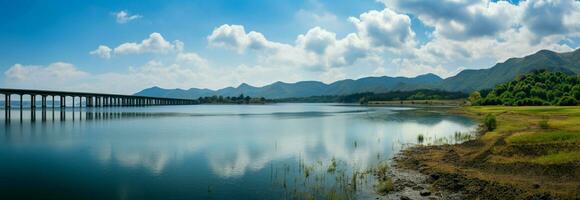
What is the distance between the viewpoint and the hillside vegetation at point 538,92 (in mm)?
→ 116719

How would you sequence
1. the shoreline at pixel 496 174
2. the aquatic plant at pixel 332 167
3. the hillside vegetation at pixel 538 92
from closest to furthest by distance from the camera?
the shoreline at pixel 496 174 < the aquatic plant at pixel 332 167 < the hillside vegetation at pixel 538 92

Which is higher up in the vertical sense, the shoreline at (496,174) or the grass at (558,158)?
the grass at (558,158)

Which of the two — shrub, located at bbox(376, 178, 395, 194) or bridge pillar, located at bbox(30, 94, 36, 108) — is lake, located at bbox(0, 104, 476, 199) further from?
bridge pillar, located at bbox(30, 94, 36, 108)

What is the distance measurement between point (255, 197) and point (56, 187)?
1207 cm

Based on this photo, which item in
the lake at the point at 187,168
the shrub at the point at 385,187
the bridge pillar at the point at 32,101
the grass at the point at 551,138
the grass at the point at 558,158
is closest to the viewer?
the shrub at the point at 385,187

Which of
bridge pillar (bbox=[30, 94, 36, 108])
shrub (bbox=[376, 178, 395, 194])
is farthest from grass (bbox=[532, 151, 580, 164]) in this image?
bridge pillar (bbox=[30, 94, 36, 108])

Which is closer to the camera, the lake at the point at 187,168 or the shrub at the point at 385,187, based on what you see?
the shrub at the point at 385,187

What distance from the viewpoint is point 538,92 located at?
448 ft

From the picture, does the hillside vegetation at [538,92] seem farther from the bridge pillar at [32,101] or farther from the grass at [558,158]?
the bridge pillar at [32,101]

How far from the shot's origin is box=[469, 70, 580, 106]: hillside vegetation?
116719mm

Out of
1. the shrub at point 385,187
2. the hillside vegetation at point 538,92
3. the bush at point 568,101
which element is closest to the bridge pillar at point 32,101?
the shrub at point 385,187

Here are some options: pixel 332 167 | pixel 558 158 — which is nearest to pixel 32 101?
pixel 332 167

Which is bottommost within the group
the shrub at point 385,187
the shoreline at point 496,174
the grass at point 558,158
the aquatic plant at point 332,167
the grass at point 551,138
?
the aquatic plant at point 332,167

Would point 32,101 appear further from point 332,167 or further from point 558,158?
point 558,158
